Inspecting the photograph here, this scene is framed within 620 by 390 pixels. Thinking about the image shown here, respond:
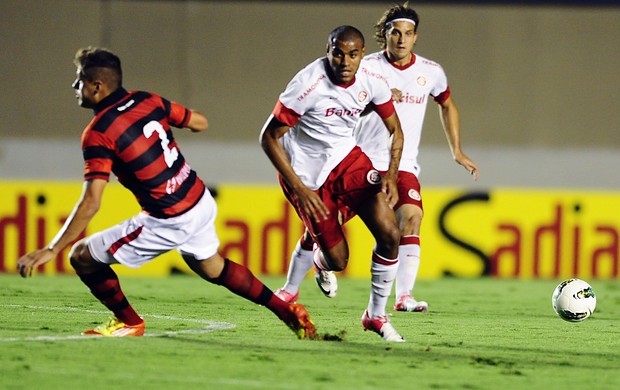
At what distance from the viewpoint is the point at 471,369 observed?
227 inches

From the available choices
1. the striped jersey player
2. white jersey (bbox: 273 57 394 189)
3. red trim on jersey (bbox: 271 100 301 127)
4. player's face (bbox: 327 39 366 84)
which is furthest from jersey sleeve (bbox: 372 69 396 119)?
the striped jersey player

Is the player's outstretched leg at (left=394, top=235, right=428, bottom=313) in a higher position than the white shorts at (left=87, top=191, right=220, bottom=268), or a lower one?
lower

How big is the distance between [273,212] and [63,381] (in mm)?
7303

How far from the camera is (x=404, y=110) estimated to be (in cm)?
846

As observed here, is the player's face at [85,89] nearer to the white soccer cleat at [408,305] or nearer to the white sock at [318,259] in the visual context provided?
the white sock at [318,259]

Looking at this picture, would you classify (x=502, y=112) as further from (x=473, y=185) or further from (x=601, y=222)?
(x=601, y=222)

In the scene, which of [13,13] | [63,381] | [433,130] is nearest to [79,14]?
[13,13]

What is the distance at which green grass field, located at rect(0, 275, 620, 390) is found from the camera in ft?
17.4

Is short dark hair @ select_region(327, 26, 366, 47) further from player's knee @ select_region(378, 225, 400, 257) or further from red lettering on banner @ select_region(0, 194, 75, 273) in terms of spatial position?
red lettering on banner @ select_region(0, 194, 75, 273)

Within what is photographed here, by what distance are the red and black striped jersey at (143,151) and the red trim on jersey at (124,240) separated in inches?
5.0

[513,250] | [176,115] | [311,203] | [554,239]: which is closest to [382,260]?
[311,203]

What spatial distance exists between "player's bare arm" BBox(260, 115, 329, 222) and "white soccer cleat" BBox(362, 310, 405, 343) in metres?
0.65

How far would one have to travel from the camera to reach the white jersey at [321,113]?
6738 millimetres

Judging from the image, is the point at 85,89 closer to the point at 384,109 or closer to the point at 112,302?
the point at 112,302
